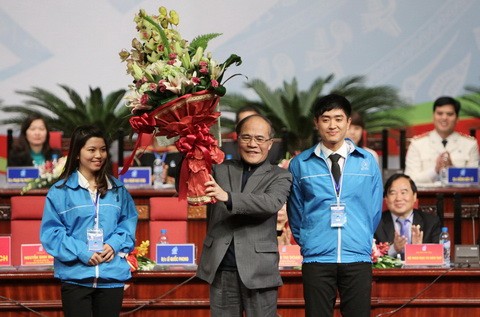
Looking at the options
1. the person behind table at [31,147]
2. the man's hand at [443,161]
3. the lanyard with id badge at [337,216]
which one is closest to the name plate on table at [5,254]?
the lanyard with id badge at [337,216]

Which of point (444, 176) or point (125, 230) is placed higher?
point (444, 176)

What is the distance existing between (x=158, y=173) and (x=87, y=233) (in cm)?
320

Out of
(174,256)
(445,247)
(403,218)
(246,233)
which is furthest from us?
(403,218)

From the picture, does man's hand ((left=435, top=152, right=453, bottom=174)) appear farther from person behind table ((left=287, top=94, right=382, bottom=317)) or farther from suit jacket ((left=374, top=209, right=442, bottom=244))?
person behind table ((left=287, top=94, right=382, bottom=317))

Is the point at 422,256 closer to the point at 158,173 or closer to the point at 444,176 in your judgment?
the point at 444,176

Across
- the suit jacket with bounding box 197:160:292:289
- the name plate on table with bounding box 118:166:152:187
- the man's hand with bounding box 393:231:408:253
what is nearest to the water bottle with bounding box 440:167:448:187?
the man's hand with bounding box 393:231:408:253

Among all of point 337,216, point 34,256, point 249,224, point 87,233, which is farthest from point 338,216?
point 34,256

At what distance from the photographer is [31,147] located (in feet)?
26.1

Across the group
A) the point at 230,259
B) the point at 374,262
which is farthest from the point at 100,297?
the point at 374,262

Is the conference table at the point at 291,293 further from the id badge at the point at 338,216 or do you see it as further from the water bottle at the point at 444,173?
the water bottle at the point at 444,173

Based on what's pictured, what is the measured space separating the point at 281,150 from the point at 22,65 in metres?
3.09

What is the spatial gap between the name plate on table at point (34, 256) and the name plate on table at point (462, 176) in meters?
3.25

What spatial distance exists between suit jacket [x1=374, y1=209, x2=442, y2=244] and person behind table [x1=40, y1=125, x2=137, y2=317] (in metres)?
1.90

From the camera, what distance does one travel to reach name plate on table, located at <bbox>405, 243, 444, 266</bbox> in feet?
17.6
